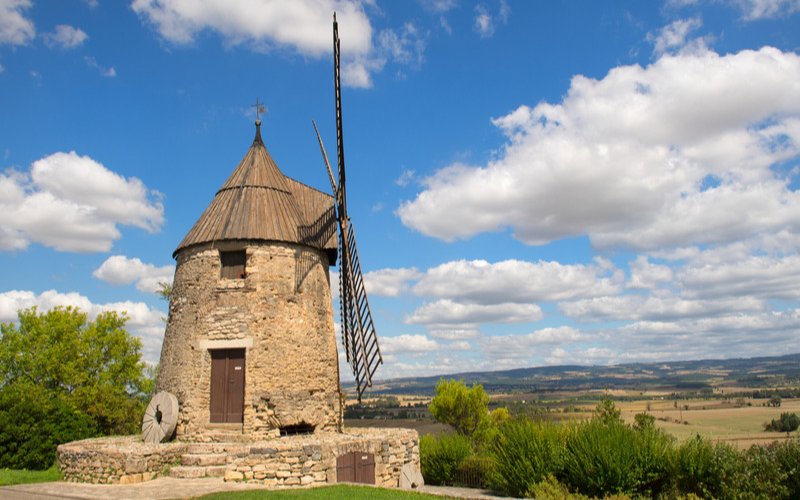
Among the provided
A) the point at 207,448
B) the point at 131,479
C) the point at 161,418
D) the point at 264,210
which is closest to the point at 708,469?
the point at 207,448

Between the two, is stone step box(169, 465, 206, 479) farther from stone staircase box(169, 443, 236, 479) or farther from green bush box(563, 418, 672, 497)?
green bush box(563, 418, 672, 497)

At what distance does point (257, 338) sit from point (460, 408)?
1903 cm

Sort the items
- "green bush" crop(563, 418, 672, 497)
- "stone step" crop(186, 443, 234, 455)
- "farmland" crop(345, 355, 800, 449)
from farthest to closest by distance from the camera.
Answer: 1. "farmland" crop(345, 355, 800, 449)
2. "stone step" crop(186, 443, 234, 455)
3. "green bush" crop(563, 418, 672, 497)

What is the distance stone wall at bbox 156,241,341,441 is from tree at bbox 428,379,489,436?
52.9 feet

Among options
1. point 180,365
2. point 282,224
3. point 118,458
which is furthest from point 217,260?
point 118,458

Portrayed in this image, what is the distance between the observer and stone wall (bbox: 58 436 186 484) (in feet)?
36.5

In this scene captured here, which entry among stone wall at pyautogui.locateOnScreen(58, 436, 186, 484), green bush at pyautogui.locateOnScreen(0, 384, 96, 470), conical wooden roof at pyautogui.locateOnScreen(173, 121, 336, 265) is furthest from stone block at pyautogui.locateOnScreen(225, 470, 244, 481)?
green bush at pyautogui.locateOnScreen(0, 384, 96, 470)

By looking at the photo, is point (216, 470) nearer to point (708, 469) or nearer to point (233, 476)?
A: point (233, 476)

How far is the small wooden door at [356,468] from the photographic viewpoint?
11992mm

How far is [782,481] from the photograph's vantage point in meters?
9.70

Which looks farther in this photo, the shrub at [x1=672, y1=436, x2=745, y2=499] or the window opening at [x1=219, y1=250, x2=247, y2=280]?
the window opening at [x1=219, y1=250, x2=247, y2=280]

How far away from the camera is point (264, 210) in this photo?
602 inches

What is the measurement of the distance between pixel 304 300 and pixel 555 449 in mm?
7731

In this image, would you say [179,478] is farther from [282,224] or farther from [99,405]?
[99,405]
